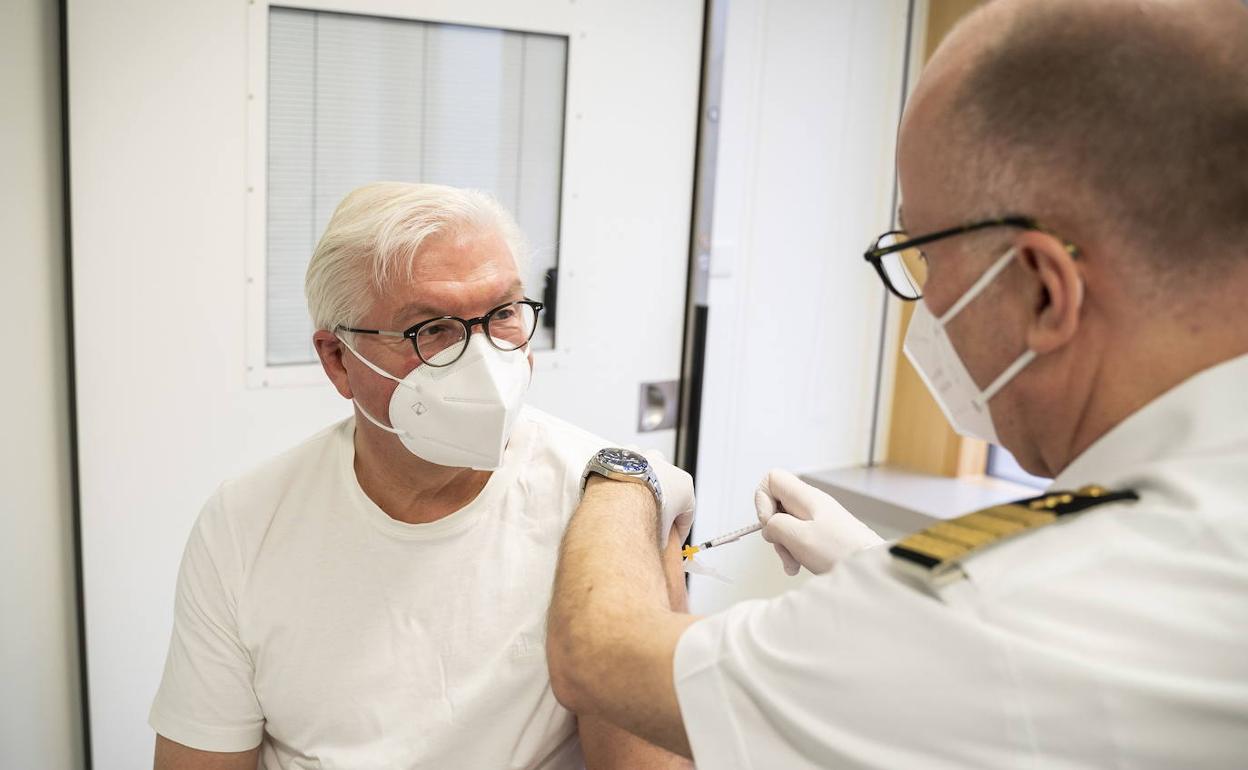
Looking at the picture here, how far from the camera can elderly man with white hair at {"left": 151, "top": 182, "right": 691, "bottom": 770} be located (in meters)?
1.47

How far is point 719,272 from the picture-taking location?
106 inches

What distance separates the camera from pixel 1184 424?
0.87 meters

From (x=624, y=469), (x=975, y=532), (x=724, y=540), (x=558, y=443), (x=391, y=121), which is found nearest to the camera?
(x=975, y=532)

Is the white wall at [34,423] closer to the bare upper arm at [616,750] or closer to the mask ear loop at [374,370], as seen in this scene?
the mask ear loop at [374,370]

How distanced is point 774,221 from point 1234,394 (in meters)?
1.97

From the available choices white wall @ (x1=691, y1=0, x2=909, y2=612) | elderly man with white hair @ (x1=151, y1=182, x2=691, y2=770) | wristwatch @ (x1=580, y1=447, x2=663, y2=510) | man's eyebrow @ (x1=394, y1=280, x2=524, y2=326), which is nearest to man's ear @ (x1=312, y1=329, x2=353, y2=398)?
elderly man with white hair @ (x1=151, y1=182, x2=691, y2=770)

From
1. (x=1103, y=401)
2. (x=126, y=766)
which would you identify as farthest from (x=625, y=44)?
(x=126, y=766)

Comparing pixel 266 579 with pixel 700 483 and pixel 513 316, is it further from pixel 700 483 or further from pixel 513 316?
pixel 700 483

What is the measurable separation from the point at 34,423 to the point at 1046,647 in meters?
1.81

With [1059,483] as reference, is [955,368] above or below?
above

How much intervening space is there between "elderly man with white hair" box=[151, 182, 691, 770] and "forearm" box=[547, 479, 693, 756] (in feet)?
1.03

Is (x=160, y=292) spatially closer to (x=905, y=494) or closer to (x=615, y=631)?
(x=615, y=631)

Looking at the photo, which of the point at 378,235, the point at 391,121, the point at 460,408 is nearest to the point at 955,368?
the point at 460,408

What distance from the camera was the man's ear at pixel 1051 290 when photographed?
0.90m
